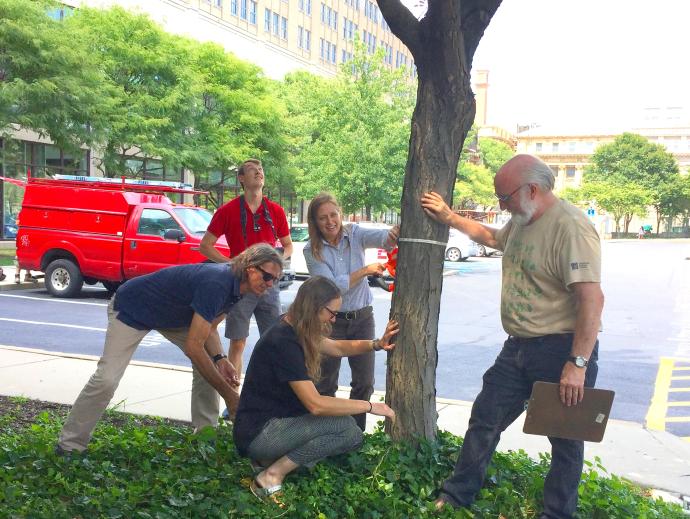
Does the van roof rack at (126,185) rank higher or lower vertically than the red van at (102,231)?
higher

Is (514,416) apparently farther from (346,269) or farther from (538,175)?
(346,269)

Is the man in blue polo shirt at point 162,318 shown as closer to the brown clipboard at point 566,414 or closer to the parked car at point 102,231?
the brown clipboard at point 566,414

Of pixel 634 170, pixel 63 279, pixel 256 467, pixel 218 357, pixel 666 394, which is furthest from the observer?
pixel 634 170

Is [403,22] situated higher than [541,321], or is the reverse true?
Result: [403,22]

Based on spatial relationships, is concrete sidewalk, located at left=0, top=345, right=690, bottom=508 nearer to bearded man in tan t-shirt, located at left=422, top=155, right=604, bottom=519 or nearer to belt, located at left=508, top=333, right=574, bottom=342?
bearded man in tan t-shirt, located at left=422, top=155, right=604, bottom=519

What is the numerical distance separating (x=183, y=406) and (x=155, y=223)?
26.5ft

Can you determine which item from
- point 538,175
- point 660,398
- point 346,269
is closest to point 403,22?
point 538,175

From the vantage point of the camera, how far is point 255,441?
3.65 m

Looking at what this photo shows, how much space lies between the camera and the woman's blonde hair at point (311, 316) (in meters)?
3.56

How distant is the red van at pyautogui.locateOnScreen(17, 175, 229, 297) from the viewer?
44.2 feet

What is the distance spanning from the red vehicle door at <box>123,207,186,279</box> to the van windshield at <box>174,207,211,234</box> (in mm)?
248

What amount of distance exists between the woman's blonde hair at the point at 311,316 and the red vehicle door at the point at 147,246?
33.2 feet

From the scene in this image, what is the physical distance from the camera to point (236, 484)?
3746mm

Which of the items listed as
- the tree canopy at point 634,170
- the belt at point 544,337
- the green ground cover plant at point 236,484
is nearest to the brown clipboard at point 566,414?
the belt at point 544,337
